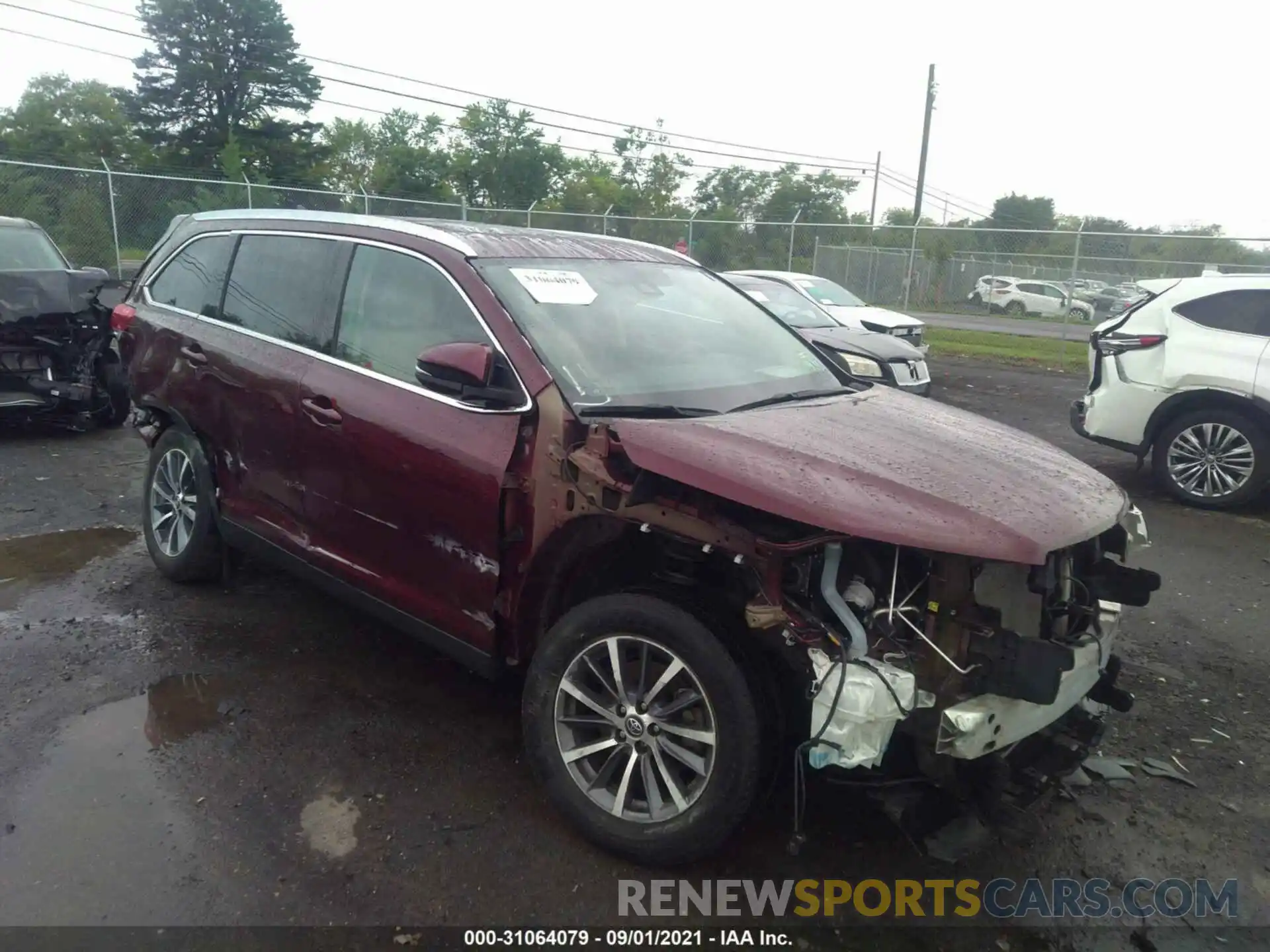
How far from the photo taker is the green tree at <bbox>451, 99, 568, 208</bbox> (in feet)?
135

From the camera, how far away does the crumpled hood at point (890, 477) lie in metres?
2.49

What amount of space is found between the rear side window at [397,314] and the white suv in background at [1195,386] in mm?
6050

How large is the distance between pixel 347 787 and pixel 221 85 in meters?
47.4

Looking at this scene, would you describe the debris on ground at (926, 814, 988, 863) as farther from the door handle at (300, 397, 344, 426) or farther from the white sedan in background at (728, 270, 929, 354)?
the white sedan in background at (728, 270, 929, 354)

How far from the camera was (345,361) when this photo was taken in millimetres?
3842

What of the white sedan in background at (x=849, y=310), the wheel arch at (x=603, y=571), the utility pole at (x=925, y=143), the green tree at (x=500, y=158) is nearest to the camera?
the wheel arch at (x=603, y=571)

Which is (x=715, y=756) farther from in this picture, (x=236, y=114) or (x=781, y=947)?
(x=236, y=114)

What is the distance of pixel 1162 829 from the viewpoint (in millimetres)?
3217

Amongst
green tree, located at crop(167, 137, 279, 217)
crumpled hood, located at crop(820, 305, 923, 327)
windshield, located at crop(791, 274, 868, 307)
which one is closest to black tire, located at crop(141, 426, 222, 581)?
crumpled hood, located at crop(820, 305, 923, 327)

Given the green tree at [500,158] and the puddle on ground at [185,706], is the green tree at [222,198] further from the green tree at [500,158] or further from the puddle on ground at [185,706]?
the green tree at [500,158]

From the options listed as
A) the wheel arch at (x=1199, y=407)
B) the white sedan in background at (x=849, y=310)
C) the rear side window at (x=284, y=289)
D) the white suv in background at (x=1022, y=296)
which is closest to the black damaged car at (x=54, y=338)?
the rear side window at (x=284, y=289)

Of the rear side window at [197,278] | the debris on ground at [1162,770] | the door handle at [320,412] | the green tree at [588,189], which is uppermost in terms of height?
the green tree at [588,189]

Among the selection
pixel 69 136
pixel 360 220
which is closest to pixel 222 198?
pixel 360 220

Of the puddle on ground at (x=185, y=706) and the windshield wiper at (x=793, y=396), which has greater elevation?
the windshield wiper at (x=793, y=396)
